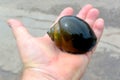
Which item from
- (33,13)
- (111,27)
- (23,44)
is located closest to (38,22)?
(33,13)

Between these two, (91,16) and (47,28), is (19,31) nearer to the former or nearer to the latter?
(91,16)

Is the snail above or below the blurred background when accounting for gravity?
above

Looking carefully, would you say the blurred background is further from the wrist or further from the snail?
the wrist

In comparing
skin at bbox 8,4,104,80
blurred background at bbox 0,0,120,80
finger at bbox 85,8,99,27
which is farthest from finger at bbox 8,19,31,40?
blurred background at bbox 0,0,120,80

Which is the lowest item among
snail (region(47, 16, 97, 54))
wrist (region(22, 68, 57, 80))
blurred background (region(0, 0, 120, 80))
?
blurred background (region(0, 0, 120, 80))

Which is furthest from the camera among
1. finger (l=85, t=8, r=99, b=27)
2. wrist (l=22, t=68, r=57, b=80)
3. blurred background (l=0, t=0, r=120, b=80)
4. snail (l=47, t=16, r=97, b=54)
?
blurred background (l=0, t=0, r=120, b=80)

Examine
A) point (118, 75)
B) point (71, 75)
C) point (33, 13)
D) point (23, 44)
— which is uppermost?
point (23, 44)

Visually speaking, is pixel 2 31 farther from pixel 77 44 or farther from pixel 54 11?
pixel 77 44

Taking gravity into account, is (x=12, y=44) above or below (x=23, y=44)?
below
